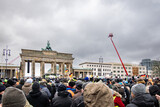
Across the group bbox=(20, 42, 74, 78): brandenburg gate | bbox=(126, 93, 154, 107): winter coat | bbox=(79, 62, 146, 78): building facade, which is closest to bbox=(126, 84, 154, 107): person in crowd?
bbox=(126, 93, 154, 107): winter coat

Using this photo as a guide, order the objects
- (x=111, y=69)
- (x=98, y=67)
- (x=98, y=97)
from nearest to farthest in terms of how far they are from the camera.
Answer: (x=98, y=97), (x=98, y=67), (x=111, y=69)

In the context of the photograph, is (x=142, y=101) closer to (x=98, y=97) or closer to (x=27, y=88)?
(x=98, y=97)

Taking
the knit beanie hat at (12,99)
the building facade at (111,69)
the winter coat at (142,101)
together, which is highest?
the knit beanie hat at (12,99)

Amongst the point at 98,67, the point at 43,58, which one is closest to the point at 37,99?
the point at 43,58

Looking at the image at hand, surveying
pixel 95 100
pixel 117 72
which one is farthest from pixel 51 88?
pixel 117 72

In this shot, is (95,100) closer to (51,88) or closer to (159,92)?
(159,92)

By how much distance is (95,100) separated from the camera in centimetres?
219

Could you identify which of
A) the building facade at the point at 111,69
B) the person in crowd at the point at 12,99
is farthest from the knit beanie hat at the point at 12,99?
the building facade at the point at 111,69

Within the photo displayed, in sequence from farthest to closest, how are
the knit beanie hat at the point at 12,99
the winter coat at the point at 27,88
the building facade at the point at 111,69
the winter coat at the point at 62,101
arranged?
the building facade at the point at 111,69
the winter coat at the point at 27,88
the winter coat at the point at 62,101
the knit beanie hat at the point at 12,99

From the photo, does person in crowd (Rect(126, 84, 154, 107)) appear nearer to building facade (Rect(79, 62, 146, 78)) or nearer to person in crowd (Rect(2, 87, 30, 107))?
person in crowd (Rect(2, 87, 30, 107))

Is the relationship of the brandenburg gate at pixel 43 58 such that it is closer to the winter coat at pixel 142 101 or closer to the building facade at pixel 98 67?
the building facade at pixel 98 67

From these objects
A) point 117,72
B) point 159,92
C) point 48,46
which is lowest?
point 117,72

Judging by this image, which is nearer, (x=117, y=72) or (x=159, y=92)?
(x=159, y=92)

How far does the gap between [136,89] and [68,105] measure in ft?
7.44
